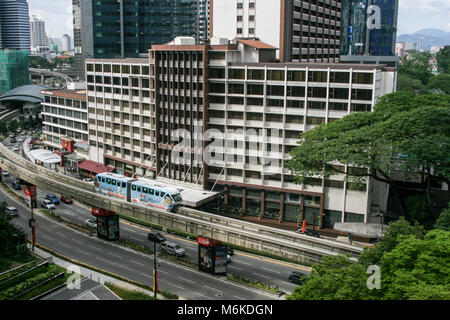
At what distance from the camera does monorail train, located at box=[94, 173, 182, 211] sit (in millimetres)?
58938

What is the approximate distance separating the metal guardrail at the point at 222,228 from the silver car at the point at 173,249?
5.18 meters

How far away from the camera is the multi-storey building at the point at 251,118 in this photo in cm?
6575

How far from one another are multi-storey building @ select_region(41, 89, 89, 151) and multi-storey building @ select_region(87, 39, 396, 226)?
29328mm

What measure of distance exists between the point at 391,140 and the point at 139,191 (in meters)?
33.7

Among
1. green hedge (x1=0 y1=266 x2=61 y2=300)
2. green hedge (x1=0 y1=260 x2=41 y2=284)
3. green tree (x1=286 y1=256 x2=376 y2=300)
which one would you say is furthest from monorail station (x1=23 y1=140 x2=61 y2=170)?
green tree (x1=286 y1=256 x2=376 y2=300)

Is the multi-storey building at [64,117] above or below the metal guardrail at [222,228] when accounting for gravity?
above

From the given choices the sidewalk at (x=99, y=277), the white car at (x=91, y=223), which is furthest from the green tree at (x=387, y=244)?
the white car at (x=91, y=223)

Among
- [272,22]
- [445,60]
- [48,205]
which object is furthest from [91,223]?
[445,60]

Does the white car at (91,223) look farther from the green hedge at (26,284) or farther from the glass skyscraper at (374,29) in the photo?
the glass skyscraper at (374,29)

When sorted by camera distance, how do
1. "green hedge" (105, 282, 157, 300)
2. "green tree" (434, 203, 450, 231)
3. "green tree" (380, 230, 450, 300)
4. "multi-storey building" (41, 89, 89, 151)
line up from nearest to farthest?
1. "green tree" (380, 230, 450, 300)
2. "green tree" (434, 203, 450, 231)
3. "green hedge" (105, 282, 157, 300)
4. "multi-storey building" (41, 89, 89, 151)

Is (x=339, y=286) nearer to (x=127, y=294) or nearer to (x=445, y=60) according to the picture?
(x=127, y=294)

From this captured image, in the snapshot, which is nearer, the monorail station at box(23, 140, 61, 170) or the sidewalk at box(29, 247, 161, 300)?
the sidewalk at box(29, 247, 161, 300)

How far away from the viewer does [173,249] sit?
59.0m

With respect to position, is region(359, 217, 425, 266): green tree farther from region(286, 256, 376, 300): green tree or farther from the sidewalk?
the sidewalk
